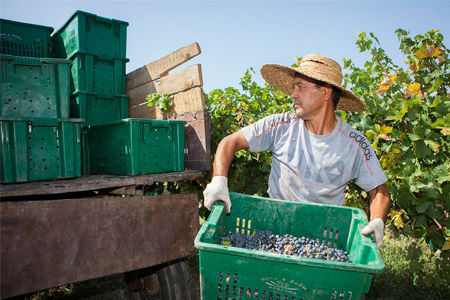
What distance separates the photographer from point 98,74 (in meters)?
3.38

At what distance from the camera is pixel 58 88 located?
2.22 metres

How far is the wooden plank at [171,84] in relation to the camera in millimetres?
2812

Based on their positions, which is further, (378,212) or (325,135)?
(325,135)

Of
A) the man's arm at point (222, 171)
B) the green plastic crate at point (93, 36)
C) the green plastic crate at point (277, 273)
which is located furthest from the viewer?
the green plastic crate at point (93, 36)

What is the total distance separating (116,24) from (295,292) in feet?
11.0

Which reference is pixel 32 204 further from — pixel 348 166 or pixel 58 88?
pixel 348 166

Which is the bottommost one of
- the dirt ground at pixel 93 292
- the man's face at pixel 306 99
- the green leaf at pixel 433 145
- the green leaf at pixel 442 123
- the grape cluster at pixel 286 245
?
the dirt ground at pixel 93 292

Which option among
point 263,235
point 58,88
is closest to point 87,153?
point 58,88

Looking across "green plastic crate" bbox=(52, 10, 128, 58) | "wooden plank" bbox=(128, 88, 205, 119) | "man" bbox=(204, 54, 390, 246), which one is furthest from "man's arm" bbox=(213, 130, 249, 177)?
"green plastic crate" bbox=(52, 10, 128, 58)

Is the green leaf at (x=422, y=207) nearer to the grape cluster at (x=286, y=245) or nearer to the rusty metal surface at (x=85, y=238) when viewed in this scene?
the grape cluster at (x=286, y=245)

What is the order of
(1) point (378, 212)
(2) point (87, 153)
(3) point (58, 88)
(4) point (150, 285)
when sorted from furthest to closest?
(2) point (87, 153) → (4) point (150, 285) → (3) point (58, 88) → (1) point (378, 212)

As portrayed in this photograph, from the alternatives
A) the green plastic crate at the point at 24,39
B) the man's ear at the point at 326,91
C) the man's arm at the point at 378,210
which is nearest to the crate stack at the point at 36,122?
the green plastic crate at the point at 24,39

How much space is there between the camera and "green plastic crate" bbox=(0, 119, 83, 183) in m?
2.02

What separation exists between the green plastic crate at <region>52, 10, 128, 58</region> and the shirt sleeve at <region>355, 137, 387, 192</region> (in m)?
2.73
